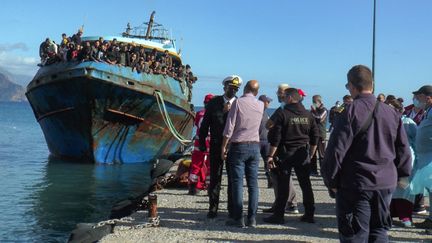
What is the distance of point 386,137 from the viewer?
3.64 m

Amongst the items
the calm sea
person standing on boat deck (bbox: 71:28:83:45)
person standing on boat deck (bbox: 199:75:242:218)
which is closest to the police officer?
person standing on boat deck (bbox: 199:75:242:218)

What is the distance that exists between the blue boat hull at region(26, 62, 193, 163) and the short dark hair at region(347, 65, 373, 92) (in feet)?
38.4

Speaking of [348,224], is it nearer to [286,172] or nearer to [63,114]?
[286,172]

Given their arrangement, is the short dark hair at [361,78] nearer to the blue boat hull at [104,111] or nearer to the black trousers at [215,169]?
the black trousers at [215,169]

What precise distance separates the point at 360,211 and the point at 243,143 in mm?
2443

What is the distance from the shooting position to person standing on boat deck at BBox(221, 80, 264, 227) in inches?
231

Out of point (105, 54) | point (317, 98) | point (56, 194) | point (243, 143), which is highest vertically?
point (105, 54)

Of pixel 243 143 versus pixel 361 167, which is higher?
pixel 243 143

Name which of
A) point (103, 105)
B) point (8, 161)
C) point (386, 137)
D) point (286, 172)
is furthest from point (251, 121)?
point (8, 161)

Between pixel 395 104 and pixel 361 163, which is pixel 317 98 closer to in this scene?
pixel 395 104

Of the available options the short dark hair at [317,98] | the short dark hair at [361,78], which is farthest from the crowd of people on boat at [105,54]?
the short dark hair at [361,78]

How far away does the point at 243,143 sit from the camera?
5883 millimetres

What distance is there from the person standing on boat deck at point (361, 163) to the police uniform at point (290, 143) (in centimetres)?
236

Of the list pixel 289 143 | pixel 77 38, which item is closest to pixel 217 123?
pixel 289 143
